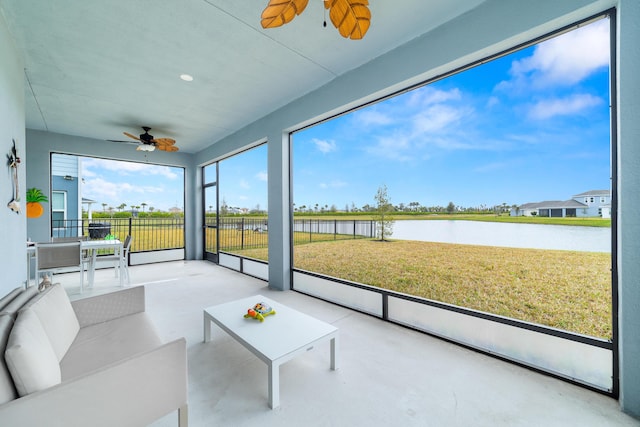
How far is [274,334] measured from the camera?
1.88 meters

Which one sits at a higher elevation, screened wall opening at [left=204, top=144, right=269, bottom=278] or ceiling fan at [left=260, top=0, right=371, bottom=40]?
ceiling fan at [left=260, top=0, right=371, bottom=40]

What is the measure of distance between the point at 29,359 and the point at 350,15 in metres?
2.40

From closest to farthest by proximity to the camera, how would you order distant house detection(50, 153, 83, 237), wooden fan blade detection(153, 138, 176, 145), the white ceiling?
1. the white ceiling
2. wooden fan blade detection(153, 138, 176, 145)
3. distant house detection(50, 153, 83, 237)

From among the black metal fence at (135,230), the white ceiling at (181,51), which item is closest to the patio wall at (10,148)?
the white ceiling at (181,51)

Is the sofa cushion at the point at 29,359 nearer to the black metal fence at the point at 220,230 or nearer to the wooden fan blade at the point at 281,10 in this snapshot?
the wooden fan blade at the point at 281,10

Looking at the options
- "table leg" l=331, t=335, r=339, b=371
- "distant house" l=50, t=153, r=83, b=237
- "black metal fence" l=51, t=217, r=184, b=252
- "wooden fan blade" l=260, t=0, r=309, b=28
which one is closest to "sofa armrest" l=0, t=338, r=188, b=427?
"table leg" l=331, t=335, r=339, b=371

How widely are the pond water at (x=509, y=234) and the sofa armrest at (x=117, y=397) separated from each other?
8.20 ft

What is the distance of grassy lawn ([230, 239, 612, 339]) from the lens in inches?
72.0

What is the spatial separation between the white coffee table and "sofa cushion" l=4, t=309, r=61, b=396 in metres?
0.98

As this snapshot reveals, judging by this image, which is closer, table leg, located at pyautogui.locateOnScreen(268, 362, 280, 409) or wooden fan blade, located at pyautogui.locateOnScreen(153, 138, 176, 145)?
table leg, located at pyautogui.locateOnScreen(268, 362, 280, 409)

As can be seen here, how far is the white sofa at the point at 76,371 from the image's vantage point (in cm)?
97

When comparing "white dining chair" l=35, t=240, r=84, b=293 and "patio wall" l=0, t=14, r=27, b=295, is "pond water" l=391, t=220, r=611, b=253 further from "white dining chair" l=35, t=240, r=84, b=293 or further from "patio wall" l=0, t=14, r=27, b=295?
"white dining chair" l=35, t=240, r=84, b=293

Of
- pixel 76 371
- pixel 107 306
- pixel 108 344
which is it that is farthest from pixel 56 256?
pixel 76 371

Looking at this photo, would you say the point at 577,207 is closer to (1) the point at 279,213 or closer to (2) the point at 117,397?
(2) the point at 117,397
